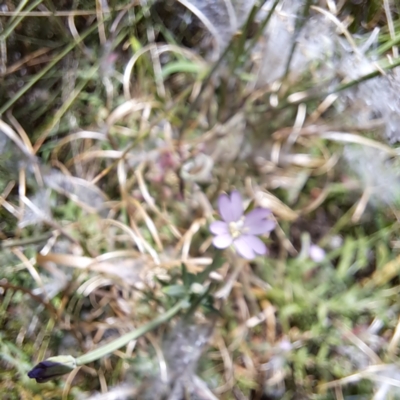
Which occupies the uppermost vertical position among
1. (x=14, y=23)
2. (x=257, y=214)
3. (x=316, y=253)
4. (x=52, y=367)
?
(x=14, y=23)

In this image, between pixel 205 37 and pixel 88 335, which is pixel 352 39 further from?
pixel 88 335

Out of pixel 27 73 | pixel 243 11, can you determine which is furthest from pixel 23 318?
pixel 243 11

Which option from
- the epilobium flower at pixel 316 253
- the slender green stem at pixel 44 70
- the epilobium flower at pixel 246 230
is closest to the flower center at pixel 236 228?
the epilobium flower at pixel 246 230

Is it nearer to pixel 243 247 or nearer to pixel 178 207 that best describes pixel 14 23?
pixel 178 207

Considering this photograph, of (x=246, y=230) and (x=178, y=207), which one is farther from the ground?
(x=246, y=230)

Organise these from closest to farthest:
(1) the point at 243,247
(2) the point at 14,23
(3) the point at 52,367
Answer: (3) the point at 52,367 → (1) the point at 243,247 → (2) the point at 14,23

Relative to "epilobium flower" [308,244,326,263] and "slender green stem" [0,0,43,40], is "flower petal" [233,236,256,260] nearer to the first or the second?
"epilobium flower" [308,244,326,263]

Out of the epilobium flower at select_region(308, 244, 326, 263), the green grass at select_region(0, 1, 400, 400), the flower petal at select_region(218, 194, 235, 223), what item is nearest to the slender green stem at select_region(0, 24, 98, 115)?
the green grass at select_region(0, 1, 400, 400)

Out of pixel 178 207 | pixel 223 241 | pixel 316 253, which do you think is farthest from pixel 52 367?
pixel 316 253
